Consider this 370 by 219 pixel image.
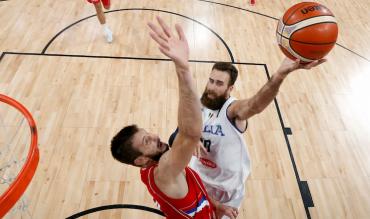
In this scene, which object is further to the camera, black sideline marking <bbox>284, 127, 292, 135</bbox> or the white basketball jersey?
black sideline marking <bbox>284, 127, 292, 135</bbox>

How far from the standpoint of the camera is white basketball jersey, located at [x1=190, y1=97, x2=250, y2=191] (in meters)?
2.13

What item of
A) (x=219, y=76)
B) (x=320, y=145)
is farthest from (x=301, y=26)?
(x=320, y=145)

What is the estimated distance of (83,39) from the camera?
196 inches

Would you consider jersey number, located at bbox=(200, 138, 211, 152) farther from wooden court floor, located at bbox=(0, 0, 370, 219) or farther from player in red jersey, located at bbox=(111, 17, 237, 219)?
wooden court floor, located at bbox=(0, 0, 370, 219)

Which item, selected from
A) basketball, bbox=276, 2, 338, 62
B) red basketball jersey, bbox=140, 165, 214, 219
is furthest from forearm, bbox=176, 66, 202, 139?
basketball, bbox=276, 2, 338, 62

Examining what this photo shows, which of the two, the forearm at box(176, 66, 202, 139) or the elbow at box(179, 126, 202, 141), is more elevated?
the forearm at box(176, 66, 202, 139)

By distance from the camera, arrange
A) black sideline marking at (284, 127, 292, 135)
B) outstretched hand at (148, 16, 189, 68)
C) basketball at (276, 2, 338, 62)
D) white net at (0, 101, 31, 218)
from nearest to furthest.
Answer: outstretched hand at (148, 16, 189, 68) < basketball at (276, 2, 338, 62) < white net at (0, 101, 31, 218) < black sideline marking at (284, 127, 292, 135)

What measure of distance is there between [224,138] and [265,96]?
423mm

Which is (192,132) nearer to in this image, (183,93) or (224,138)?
(183,93)

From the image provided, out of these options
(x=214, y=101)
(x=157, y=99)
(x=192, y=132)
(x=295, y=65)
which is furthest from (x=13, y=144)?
(x=295, y=65)

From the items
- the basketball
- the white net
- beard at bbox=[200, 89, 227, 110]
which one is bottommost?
the white net

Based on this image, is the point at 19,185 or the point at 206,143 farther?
the point at 206,143

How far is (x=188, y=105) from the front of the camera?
1.28 meters

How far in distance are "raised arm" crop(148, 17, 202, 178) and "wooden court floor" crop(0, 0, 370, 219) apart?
71.1 inches
